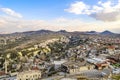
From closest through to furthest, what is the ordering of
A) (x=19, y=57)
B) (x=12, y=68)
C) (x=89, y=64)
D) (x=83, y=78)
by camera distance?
(x=83, y=78)
(x=89, y=64)
(x=12, y=68)
(x=19, y=57)

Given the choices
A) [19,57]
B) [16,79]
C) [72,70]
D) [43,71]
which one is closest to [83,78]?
[72,70]

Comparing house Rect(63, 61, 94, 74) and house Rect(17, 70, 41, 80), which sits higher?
house Rect(63, 61, 94, 74)

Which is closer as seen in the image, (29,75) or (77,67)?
(77,67)

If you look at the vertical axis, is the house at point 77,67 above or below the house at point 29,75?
above

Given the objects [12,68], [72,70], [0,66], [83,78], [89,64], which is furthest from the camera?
[0,66]

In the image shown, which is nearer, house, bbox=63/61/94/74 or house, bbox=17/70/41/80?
house, bbox=63/61/94/74

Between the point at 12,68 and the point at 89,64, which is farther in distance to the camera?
the point at 12,68

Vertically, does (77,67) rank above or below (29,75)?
above

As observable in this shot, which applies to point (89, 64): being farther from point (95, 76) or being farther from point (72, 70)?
point (95, 76)

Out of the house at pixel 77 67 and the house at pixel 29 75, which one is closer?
the house at pixel 77 67

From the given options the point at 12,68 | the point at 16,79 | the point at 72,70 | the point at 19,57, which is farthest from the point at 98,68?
the point at 19,57
